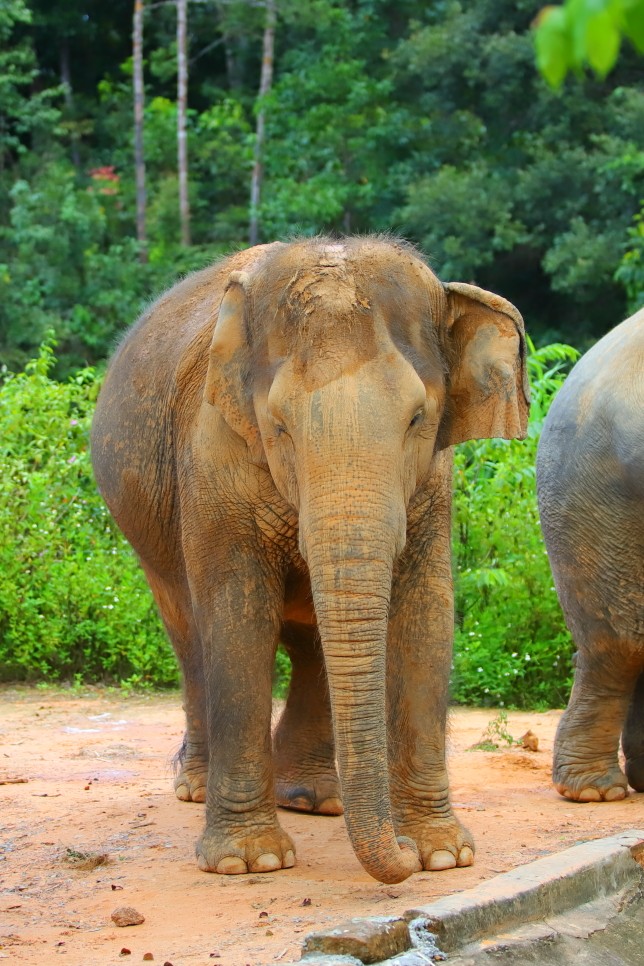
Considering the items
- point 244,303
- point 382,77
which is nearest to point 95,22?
point 382,77

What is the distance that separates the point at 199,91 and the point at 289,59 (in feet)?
11.3

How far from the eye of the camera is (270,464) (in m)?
4.41

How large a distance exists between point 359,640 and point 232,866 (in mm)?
1085

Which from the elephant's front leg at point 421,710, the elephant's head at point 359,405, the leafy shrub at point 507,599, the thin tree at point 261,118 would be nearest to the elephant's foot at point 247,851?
the elephant's front leg at point 421,710

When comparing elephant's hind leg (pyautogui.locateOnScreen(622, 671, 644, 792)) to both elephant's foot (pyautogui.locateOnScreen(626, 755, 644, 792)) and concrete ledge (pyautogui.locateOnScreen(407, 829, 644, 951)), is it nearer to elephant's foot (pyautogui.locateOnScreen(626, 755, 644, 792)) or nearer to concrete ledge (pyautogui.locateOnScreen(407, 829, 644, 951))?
elephant's foot (pyautogui.locateOnScreen(626, 755, 644, 792))

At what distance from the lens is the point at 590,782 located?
19.9 feet

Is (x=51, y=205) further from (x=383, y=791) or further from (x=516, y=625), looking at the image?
(x=383, y=791)

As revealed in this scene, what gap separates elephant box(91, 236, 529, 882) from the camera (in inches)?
156

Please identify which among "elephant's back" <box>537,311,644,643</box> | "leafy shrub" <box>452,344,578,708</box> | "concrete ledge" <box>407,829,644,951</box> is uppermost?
"elephant's back" <box>537,311,644,643</box>

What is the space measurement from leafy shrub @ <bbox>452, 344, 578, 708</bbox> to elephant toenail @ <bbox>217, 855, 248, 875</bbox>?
3.90m

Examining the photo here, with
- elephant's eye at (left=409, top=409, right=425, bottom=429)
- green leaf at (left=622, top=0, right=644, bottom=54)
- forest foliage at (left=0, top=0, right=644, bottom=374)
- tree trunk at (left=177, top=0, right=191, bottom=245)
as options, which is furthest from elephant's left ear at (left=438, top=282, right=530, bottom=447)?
tree trunk at (left=177, top=0, right=191, bottom=245)

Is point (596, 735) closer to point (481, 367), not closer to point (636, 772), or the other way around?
point (636, 772)

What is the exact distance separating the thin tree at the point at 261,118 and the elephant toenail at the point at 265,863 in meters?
20.7

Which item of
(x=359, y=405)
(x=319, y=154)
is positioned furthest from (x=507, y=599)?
(x=319, y=154)
